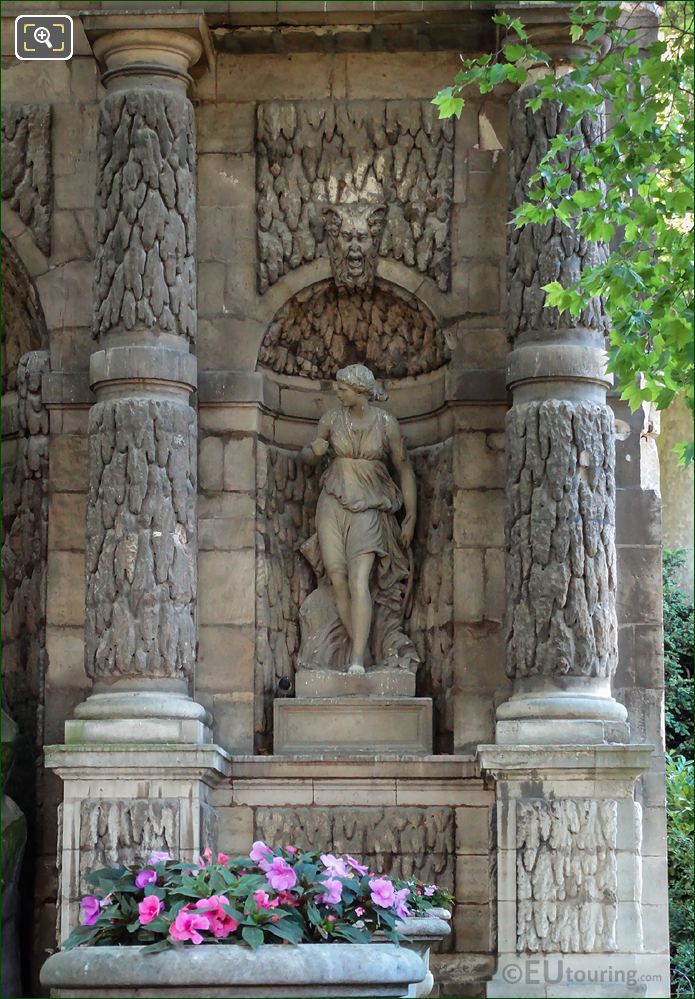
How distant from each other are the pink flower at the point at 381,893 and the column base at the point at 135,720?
5428mm

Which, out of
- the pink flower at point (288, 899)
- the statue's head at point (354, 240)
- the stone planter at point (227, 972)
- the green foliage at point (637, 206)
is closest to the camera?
the stone planter at point (227, 972)

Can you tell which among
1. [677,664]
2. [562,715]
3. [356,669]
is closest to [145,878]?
[562,715]

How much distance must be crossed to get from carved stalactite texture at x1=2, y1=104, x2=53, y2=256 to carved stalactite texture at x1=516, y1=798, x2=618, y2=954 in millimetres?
5785

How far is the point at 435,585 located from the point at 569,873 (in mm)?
2596

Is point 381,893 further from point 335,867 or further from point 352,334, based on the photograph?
point 352,334

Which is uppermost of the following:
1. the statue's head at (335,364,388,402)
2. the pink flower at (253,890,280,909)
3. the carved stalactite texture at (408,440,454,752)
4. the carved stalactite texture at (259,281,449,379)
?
the carved stalactite texture at (259,281,449,379)

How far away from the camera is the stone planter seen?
9.30m

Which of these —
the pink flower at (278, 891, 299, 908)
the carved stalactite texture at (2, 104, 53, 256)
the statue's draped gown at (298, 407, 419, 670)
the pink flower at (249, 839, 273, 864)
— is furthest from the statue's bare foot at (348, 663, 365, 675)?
the pink flower at (278, 891, 299, 908)

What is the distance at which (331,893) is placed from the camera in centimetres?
1016

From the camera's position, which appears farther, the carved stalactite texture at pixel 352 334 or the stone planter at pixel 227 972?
the carved stalactite texture at pixel 352 334

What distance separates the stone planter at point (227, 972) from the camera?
9.30 meters

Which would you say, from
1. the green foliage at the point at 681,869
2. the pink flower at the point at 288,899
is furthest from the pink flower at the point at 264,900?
the green foliage at the point at 681,869

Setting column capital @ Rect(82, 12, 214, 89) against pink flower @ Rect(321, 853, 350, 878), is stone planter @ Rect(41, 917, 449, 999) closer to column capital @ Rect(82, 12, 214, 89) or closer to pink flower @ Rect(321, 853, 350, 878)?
pink flower @ Rect(321, 853, 350, 878)

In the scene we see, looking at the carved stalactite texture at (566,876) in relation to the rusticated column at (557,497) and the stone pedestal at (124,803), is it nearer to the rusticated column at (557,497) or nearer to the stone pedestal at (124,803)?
the rusticated column at (557,497)
